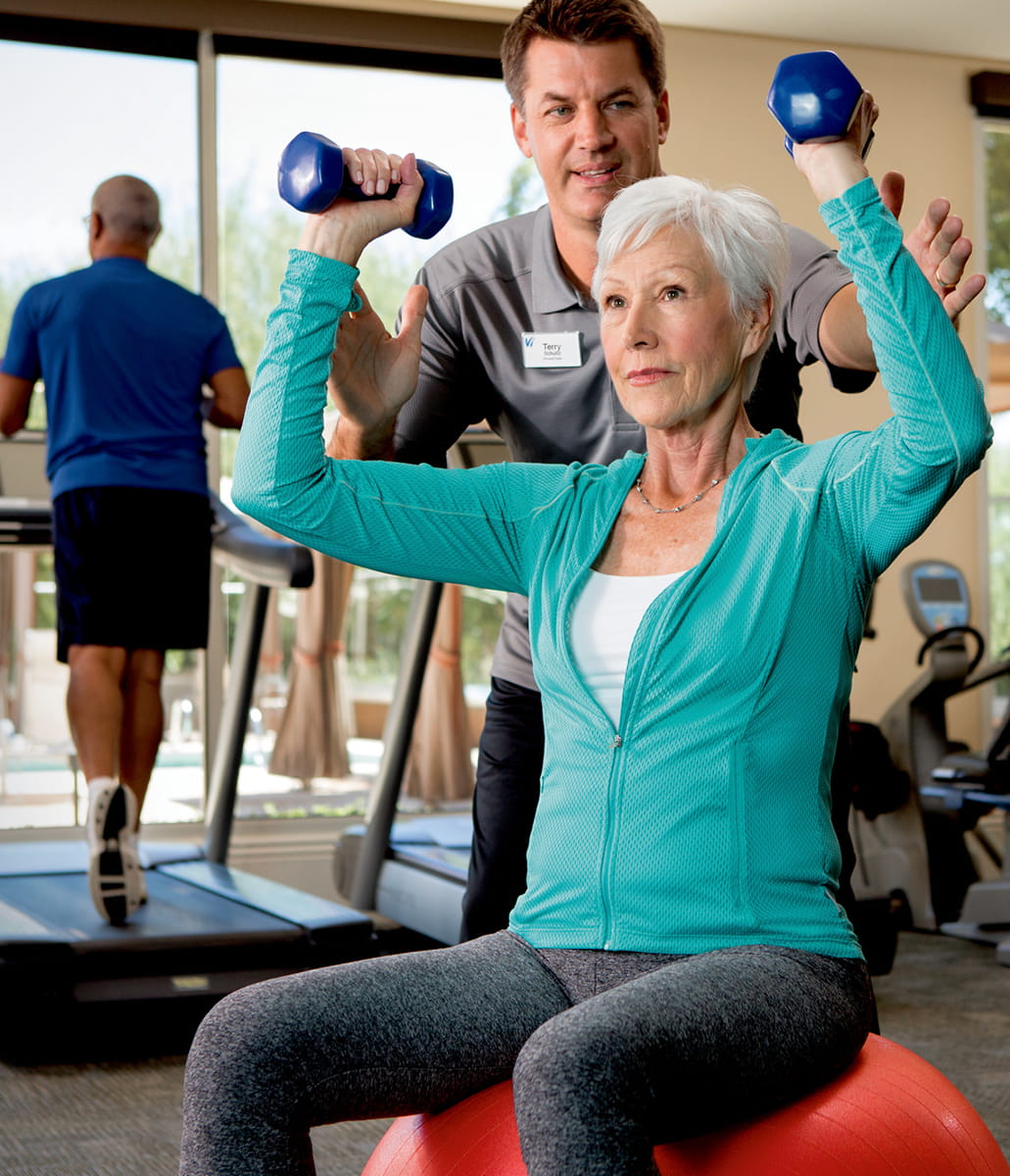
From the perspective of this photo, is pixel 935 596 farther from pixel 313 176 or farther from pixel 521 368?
pixel 313 176

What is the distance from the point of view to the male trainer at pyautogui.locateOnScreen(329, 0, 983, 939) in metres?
1.71

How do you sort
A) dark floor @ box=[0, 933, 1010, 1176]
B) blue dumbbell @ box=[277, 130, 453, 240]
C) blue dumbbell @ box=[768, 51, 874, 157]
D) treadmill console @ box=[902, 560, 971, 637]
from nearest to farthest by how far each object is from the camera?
blue dumbbell @ box=[768, 51, 874, 157]
blue dumbbell @ box=[277, 130, 453, 240]
dark floor @ box=[0, 933, 1010, 1176]
treadmill console @ box=[902, 560, 971, 637]

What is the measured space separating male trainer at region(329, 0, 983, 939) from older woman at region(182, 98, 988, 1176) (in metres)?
0.19

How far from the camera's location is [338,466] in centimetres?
154

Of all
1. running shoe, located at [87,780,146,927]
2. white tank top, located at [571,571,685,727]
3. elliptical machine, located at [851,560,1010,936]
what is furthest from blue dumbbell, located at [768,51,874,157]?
elliptical machine, located at [851,560,1010,936]

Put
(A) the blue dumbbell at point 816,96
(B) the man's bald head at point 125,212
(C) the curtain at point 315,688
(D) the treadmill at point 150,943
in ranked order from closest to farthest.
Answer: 1. (A) the blue dumbbell at point 816,96
2. (D) the treadmill at point 150,943
3. (B) the man's bald head at point 125,212
4. (C) the curtain at point 315,688

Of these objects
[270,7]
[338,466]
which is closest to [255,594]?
[270,7]

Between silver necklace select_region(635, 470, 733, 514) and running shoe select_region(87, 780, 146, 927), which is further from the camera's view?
running shoe select_region(87, 780, 146, 927)

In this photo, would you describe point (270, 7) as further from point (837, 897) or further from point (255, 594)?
point (837, 897)

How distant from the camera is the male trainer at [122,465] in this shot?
3.39m

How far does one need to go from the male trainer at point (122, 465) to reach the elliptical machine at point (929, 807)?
2.24m

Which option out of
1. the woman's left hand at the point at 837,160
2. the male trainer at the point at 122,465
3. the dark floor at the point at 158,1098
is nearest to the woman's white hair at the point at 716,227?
the woman's left hand at the point at 837,160

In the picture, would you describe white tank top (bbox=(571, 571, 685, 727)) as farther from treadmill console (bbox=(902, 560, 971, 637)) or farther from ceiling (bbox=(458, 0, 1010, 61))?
ceiling (bbox=(458, 0, 1010, 61))

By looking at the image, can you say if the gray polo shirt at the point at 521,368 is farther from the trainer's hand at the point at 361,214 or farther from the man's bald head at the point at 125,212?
the man's bald head at the point at 125,212
